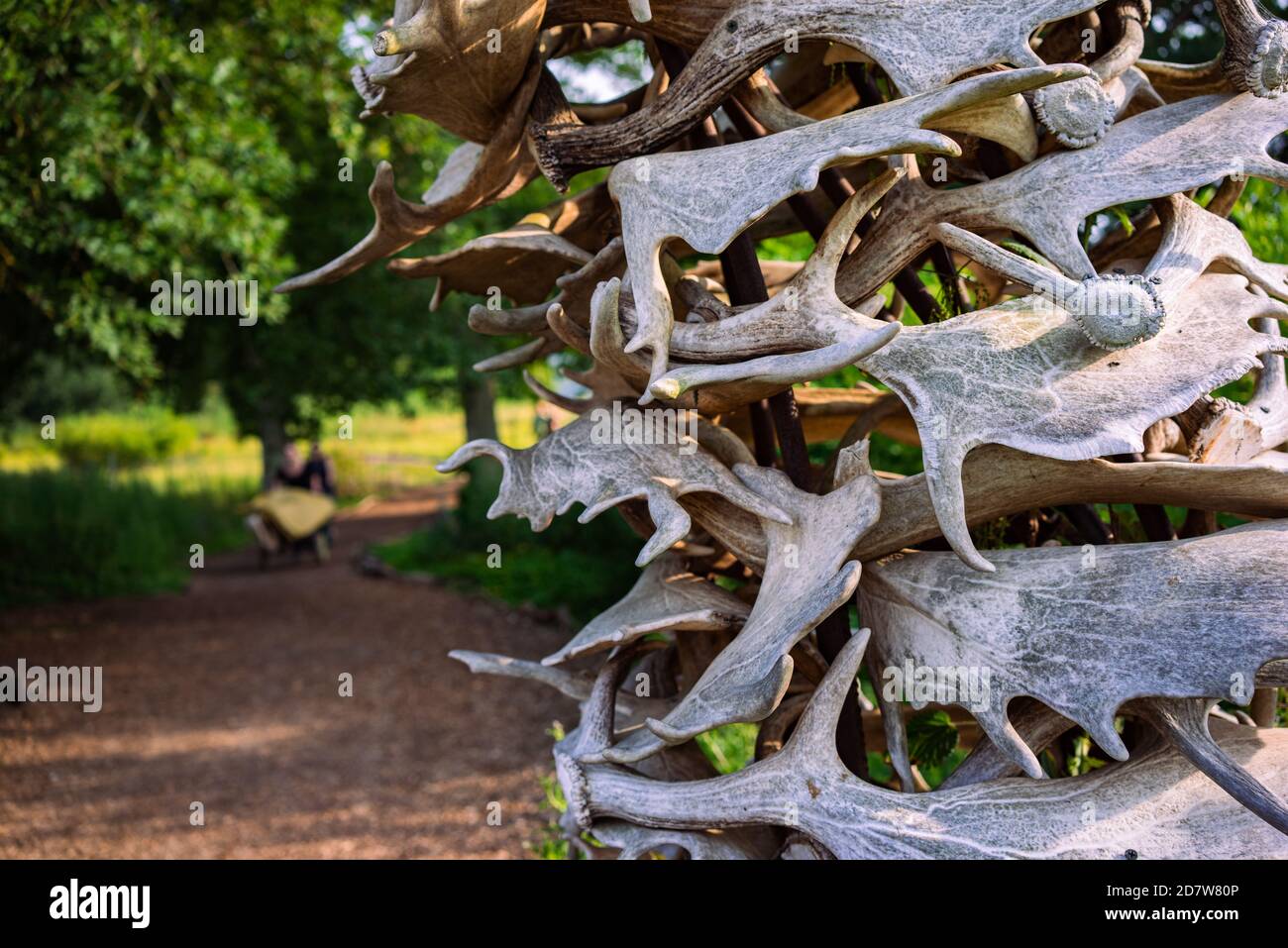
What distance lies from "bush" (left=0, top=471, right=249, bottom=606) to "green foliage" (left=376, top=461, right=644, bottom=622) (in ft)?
8.97

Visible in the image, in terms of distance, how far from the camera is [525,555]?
1150cm

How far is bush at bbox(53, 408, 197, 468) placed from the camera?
2300 cm

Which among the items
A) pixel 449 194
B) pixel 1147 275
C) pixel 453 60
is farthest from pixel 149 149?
pixel 1147 275

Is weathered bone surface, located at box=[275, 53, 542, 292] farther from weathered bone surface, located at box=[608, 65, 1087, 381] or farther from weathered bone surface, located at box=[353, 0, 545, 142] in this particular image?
weathered bone surface, located at box=[608, 65, 1087, 381]

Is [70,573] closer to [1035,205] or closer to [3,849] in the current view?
[3,849]

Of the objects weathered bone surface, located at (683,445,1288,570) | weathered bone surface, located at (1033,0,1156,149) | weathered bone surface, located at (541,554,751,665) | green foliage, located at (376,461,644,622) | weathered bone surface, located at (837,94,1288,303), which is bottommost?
green foliage, located at (376,461,644,622)

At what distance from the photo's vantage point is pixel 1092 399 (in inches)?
67.2

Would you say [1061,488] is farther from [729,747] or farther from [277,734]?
[277,734]

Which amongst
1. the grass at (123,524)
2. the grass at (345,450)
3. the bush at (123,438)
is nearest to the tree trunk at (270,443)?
the grass at (123,524)

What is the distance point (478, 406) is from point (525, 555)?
4147 mm

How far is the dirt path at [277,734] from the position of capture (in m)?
5.51

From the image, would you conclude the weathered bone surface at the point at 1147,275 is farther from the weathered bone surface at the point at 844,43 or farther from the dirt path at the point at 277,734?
the dirt path at the point at 277,734

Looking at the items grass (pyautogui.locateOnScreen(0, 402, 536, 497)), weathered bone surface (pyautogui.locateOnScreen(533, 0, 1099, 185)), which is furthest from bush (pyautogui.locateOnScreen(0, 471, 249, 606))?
weathered bone surface (pyautogui.locateOnScreen(533, 0, 1099, 185))

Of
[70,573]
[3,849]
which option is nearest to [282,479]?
[70,573]
